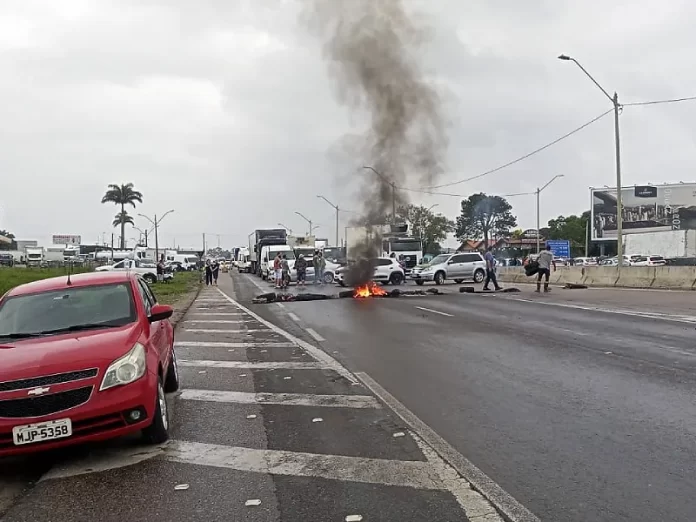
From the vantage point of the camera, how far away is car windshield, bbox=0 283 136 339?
6258 mm

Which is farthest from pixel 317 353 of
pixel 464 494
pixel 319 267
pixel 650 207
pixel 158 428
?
pixel 650 207

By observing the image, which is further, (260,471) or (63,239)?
(63,239)

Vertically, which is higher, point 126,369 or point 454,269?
point 126,369

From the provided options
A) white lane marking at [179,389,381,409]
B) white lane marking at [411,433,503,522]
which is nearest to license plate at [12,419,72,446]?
white lane marking at [179,389,381,409]

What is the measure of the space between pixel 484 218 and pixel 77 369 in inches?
4342

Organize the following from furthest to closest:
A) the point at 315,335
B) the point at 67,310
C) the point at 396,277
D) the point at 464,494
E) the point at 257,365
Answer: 1. the point at 396,277
2. the point at 315,335
3. the point at 257,365
4. the point at 67,310
5. the point at 464,494

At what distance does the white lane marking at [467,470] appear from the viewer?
4.08 m

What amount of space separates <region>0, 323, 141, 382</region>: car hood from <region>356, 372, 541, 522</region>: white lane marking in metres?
2.61

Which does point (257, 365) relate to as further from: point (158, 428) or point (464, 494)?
point (464, 494)

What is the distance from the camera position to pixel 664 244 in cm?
→ 6644

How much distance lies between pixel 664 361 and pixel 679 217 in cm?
7637

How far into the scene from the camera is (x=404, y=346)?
1138 cm

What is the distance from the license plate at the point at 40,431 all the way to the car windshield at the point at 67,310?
1397 mm

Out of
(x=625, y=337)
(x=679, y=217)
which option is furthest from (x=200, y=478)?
(x=679, y=217)
